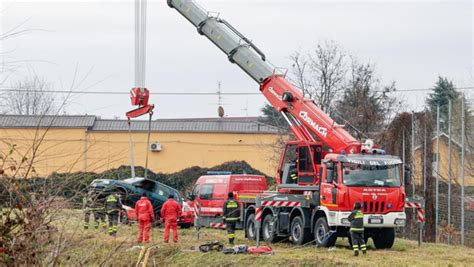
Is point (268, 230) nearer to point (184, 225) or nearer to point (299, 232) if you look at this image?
point (299, 232)

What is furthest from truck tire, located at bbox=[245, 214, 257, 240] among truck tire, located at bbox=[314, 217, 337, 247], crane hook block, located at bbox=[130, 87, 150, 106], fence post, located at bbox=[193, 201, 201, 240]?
crane hook block, located at bbox=[130, 87, 150, 106]

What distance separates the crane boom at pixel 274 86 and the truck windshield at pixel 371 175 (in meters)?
0.92

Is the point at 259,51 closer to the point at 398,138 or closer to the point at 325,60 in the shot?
the point at 398,138

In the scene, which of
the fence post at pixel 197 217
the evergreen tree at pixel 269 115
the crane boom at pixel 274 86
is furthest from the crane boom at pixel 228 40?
the evergreen tree at pixel 269 115

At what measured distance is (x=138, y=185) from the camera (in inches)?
1197

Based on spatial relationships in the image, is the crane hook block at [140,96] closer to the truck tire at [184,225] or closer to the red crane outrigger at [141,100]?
the red crane outrigger at [141,100]

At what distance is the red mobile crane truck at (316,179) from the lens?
22.0m

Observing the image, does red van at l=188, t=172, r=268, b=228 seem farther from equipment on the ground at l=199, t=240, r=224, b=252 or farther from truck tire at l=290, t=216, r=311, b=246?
equipment on the ground at l=199, t=240, r=224, b=252

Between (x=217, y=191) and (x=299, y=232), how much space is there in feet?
23.6

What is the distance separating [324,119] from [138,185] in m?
8.98

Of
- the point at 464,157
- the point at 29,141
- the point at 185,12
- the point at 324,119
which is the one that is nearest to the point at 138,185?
the point at 185,12

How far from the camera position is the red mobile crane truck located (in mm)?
22047

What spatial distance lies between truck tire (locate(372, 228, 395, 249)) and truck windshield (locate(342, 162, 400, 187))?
1.39 meters

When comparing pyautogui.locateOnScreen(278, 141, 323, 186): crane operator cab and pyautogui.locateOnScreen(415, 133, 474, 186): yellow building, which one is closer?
pyautogui.locateOnScreen(278, 141, 323, 186): crane operator cab
